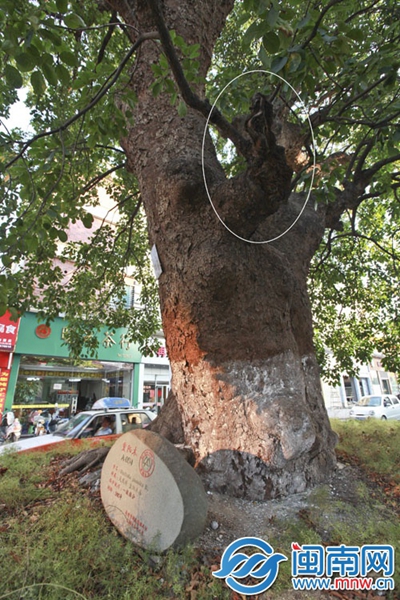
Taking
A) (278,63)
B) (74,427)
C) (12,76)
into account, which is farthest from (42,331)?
(278,63)

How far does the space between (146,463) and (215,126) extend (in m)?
3.07

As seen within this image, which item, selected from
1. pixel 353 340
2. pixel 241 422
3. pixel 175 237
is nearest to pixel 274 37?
pixel 175 237

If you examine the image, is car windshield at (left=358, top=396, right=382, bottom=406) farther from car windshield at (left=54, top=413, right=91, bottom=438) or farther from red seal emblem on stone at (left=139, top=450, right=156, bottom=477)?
red seal emblem on stone at (left=139, top=450, right=156, bottom=477)

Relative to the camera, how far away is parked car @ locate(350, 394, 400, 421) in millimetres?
13344

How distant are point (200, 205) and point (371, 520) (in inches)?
111

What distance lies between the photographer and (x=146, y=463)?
92.3 inches

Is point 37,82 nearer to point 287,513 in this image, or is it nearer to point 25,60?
point 25,60

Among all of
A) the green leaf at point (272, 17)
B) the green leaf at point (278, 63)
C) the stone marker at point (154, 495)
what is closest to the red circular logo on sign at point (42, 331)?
the stone marker at point (154, 495)

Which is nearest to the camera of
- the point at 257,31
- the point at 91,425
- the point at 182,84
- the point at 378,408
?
the point at 257,31

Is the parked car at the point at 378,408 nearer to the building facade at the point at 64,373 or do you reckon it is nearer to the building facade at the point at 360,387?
the building facade at the point at 360,387

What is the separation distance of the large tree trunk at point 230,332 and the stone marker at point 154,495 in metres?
0.58

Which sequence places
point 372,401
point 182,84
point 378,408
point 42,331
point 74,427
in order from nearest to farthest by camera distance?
point 182,84, point 74,427, point 42,331, point 378,408, point 372,401

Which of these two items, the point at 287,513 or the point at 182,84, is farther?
the point at 287,513

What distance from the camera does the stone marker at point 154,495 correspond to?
210cm
